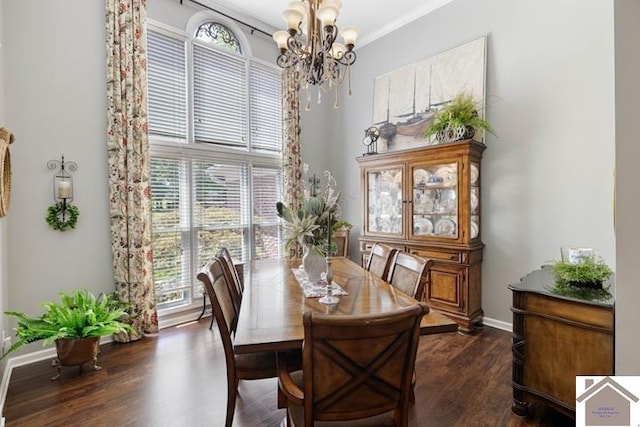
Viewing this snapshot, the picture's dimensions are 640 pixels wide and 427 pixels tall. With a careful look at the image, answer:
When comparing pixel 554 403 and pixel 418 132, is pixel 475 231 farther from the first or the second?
pixel 554 403

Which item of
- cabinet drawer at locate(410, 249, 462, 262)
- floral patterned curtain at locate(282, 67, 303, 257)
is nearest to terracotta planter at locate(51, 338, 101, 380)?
floral patterned curtain at locate(282, 67, 303, 257)

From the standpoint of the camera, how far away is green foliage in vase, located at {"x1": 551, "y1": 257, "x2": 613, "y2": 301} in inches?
69.5

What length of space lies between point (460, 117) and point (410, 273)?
2.03 meters

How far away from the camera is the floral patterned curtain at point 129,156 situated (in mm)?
2973

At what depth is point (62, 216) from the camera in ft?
9.04

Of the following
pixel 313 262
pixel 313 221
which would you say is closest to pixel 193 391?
pixel 313 262

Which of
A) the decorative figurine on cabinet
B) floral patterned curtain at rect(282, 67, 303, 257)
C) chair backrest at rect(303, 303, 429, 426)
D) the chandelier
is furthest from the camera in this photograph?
floral patterned curtain at rect(282, 67, 303, 257)

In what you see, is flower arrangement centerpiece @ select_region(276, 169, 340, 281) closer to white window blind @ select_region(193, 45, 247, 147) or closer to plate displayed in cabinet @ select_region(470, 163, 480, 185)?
plate displayed in cabinet @ select_region(470, 163, 480, 185)

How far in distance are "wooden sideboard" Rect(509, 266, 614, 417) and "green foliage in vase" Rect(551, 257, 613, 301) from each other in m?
0.07

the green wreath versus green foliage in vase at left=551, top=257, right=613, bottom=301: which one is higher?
the green wreath

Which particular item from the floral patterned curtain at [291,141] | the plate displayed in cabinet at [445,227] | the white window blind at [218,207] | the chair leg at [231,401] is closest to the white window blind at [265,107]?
the floral patterned curtain at [291,141]

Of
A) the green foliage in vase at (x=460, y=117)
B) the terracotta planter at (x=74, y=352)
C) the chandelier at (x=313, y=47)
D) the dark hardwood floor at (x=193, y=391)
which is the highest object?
the chandelier at (x=313, y=47)

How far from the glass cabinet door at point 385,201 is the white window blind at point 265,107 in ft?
5.10

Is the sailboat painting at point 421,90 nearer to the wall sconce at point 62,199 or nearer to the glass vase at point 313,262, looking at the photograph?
the glass vase at point 313,262
